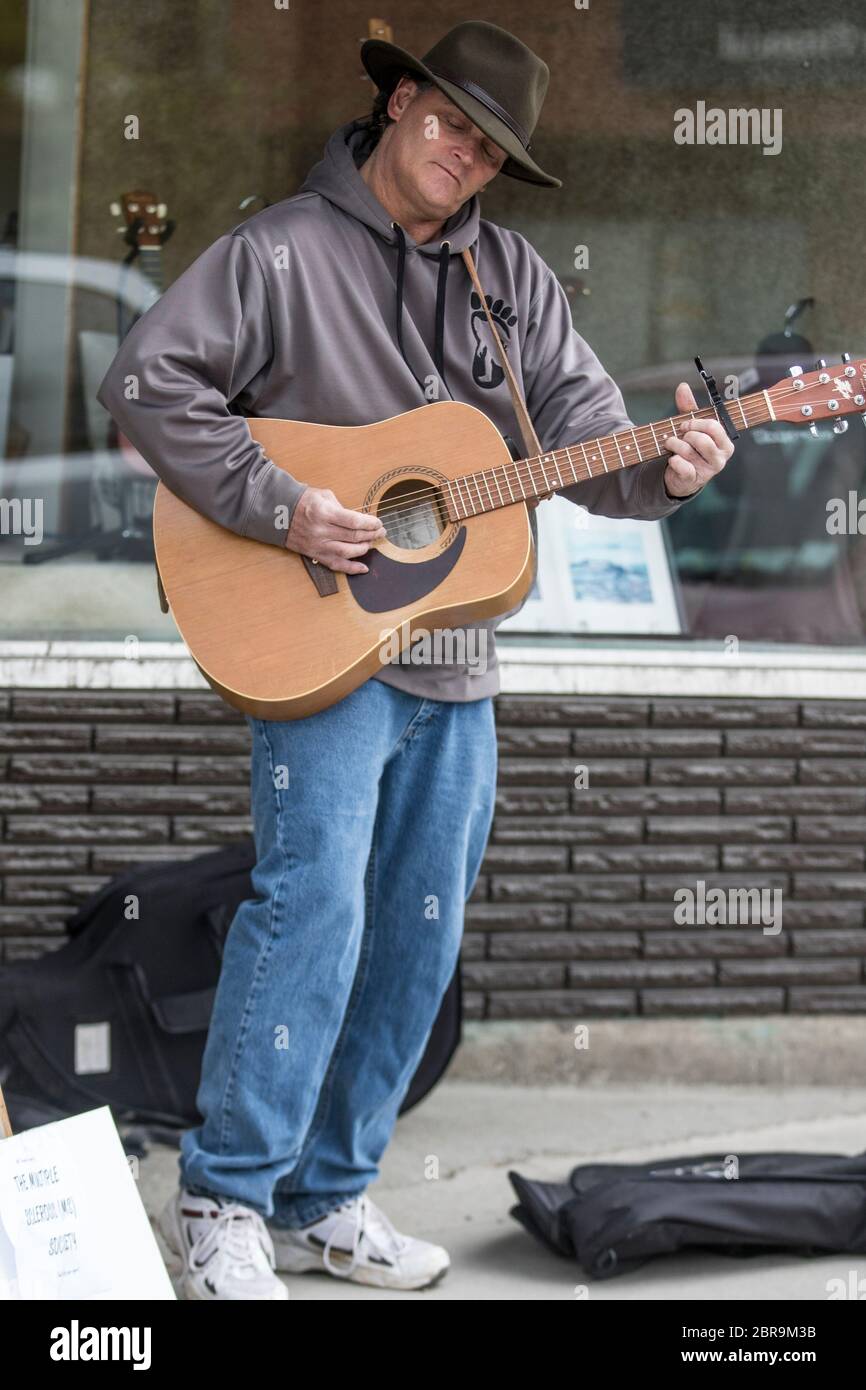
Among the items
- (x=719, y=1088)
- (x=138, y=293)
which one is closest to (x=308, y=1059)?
(x=719, y=1088)

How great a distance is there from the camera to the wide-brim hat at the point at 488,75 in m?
2.38

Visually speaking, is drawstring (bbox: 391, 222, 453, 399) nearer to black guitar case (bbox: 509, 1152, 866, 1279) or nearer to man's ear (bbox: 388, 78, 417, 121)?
man's ear (bbox: 388, 78, 417, 121)

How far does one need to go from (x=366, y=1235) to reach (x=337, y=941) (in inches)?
21.5

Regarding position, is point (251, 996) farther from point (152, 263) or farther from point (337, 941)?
point (152, 263)

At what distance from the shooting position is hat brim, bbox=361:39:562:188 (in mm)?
2354

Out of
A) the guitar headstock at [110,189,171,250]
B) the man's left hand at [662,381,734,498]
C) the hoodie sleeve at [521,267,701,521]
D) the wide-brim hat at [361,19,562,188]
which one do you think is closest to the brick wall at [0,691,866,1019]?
the guitar headstock at [110,189,171,250]

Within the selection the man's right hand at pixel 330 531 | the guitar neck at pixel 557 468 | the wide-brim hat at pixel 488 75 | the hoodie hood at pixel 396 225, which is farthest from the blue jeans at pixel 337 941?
the wide-brim hat at pixel 488 75

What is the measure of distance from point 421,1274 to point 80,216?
263 cm

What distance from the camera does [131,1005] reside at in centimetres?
321

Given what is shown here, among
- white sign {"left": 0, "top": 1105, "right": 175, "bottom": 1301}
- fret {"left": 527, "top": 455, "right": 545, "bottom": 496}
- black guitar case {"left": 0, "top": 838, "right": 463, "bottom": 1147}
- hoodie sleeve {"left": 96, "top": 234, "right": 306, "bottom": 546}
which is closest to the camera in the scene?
white sign {"left": 0, "top": 1105, "right": 175, "bottom": 1301}

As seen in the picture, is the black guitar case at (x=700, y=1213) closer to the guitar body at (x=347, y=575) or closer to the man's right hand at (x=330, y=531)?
the guitar body at (x=347, y=575)

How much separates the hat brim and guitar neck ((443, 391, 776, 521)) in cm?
42
